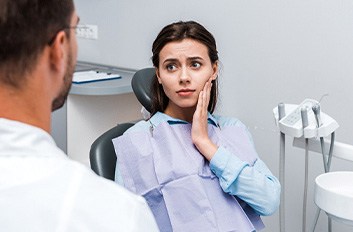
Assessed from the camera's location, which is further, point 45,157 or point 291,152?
point 291,152

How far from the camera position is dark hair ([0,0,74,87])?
727 mm

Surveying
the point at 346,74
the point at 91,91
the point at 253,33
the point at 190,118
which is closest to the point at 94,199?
the point at 190,118

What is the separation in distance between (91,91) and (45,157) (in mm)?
1872

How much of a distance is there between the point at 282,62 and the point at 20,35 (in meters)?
1.60

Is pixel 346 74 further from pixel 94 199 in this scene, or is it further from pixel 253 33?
pixel 94 199

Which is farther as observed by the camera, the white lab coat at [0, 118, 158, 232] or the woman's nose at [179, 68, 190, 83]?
the woman's nose at [179, 68, 190, 83]

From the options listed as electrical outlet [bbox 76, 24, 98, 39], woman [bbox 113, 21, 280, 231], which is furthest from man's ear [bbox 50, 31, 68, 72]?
electrical outlet [bbox 76, 24, 98, 39]

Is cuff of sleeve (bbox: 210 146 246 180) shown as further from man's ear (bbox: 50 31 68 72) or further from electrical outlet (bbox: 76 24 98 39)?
electrical outlet (bbox: 76 24 98 39)

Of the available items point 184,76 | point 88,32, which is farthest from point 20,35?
point 88,32

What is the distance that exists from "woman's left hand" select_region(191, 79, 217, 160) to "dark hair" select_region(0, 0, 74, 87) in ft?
2.64

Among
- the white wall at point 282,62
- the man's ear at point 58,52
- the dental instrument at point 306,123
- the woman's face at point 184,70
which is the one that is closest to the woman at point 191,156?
the woman's face at point 184,70

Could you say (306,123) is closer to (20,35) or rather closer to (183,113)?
(183,113)

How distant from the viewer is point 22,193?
26.3 inches

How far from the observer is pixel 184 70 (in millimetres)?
1521
